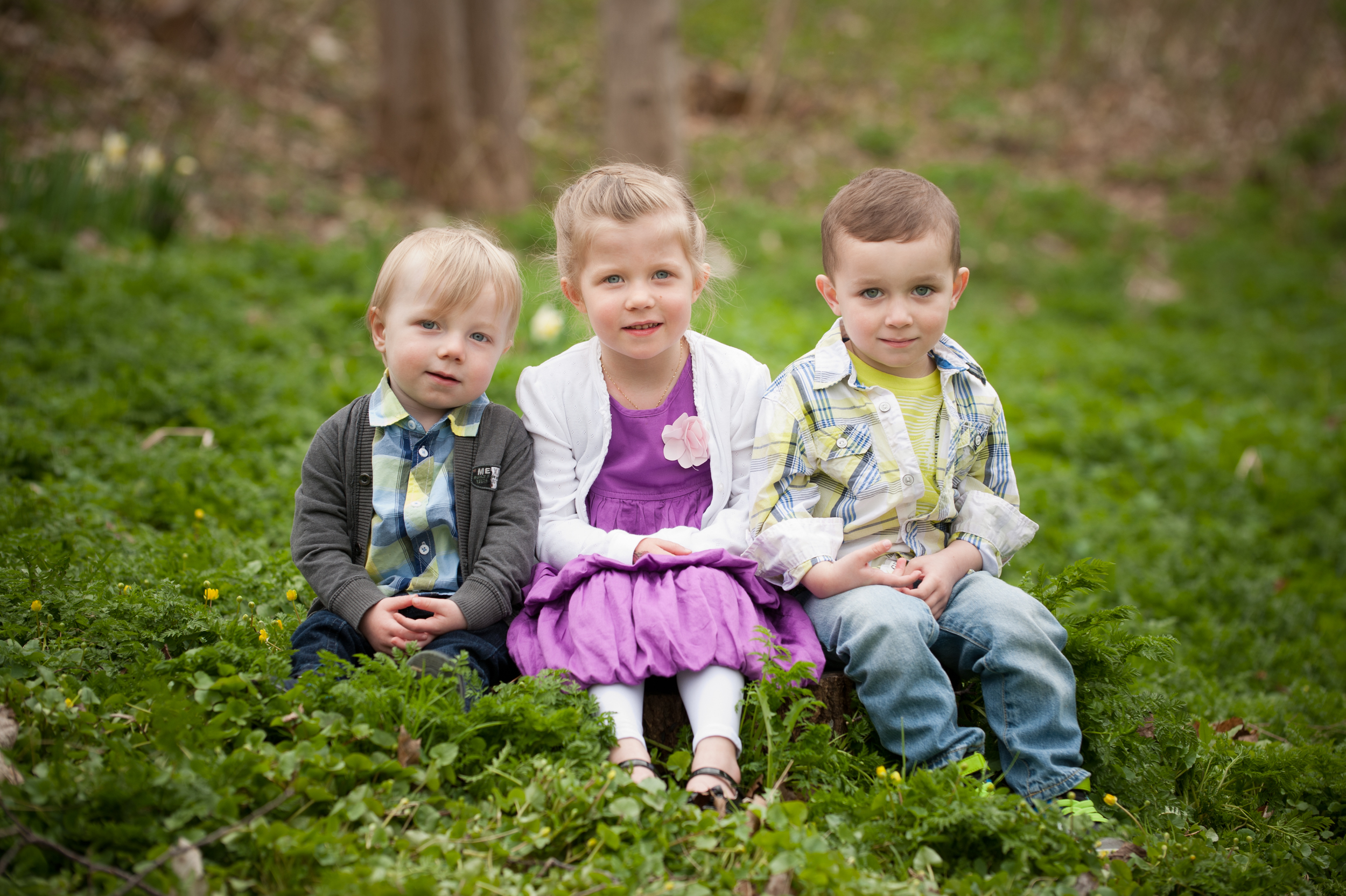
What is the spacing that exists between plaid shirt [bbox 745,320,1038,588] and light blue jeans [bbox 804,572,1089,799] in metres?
0.20

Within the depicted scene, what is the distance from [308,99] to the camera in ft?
38.0

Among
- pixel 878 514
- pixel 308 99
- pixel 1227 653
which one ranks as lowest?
pixel 1227 653

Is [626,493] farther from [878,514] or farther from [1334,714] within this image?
[1334,714]

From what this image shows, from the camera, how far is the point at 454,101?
32.0 ft

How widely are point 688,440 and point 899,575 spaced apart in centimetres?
70

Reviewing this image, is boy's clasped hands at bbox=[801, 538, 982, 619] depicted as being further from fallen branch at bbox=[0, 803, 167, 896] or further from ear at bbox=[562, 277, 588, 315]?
fallen branch at bbox=[0, 803, 167, 896]

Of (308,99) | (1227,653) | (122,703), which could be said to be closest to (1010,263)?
(1227,653)

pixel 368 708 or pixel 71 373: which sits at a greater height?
pixel 71 373

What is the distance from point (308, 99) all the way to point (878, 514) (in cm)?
1090

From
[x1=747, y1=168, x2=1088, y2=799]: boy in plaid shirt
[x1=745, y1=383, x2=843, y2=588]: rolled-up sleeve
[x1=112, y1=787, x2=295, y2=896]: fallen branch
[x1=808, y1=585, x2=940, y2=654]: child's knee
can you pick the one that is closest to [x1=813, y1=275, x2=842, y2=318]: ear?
[x1=747, y1=168, x2=1088, y2=799]: boy in plaid shirt

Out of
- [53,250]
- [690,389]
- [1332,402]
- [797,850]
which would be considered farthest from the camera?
[1332,402]

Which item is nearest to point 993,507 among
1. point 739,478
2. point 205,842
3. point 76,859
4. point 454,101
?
point 739,478

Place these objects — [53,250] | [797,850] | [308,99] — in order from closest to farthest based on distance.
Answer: [797,850]
[53,250]
[308,99]

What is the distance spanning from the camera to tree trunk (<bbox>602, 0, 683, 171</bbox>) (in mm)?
9344
